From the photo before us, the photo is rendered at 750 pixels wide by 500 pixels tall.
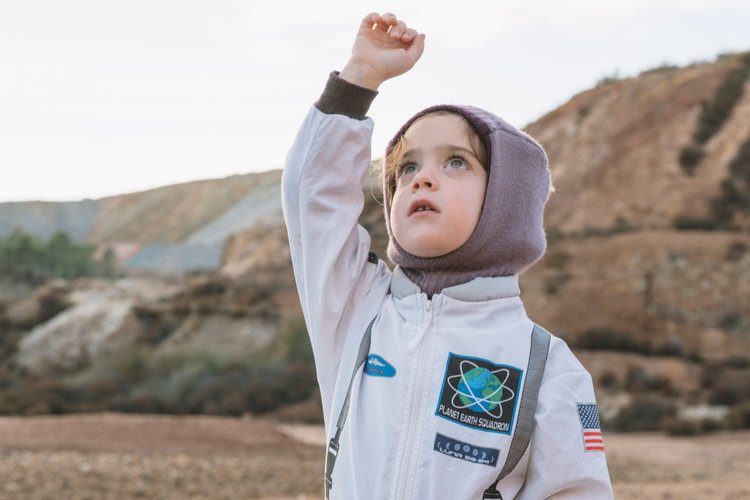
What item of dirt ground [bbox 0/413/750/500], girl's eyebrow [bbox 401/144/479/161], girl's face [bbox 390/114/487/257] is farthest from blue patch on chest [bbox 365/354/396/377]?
dirt ground [bbox 0/413/750/500]

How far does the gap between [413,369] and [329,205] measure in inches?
17.6

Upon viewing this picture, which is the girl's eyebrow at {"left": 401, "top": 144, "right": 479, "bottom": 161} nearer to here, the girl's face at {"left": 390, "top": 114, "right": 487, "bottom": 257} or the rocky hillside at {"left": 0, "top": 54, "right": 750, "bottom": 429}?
the girl's face at {"left": 390, "top": 114, "right": 487, "bottom": 257}

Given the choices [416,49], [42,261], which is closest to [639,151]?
[42,261]

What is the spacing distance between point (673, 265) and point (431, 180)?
2604cm

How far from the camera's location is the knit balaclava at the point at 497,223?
231 cm

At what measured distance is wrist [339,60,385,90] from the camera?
2.40m

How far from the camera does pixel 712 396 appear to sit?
19.4 meters

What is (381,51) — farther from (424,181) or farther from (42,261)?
(42,261)

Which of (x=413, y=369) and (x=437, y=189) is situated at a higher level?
(x=437, y=189)

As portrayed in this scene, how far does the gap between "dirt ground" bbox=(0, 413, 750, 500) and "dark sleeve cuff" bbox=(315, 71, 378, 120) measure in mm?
7250

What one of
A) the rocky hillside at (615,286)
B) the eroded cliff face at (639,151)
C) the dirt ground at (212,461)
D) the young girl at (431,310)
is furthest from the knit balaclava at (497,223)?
the eroded cliff face at (639,151)

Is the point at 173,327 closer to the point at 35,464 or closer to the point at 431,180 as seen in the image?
the point at 35,464

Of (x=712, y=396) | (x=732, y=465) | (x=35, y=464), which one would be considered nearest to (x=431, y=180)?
(x=35, y=464)

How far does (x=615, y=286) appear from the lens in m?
26.2
